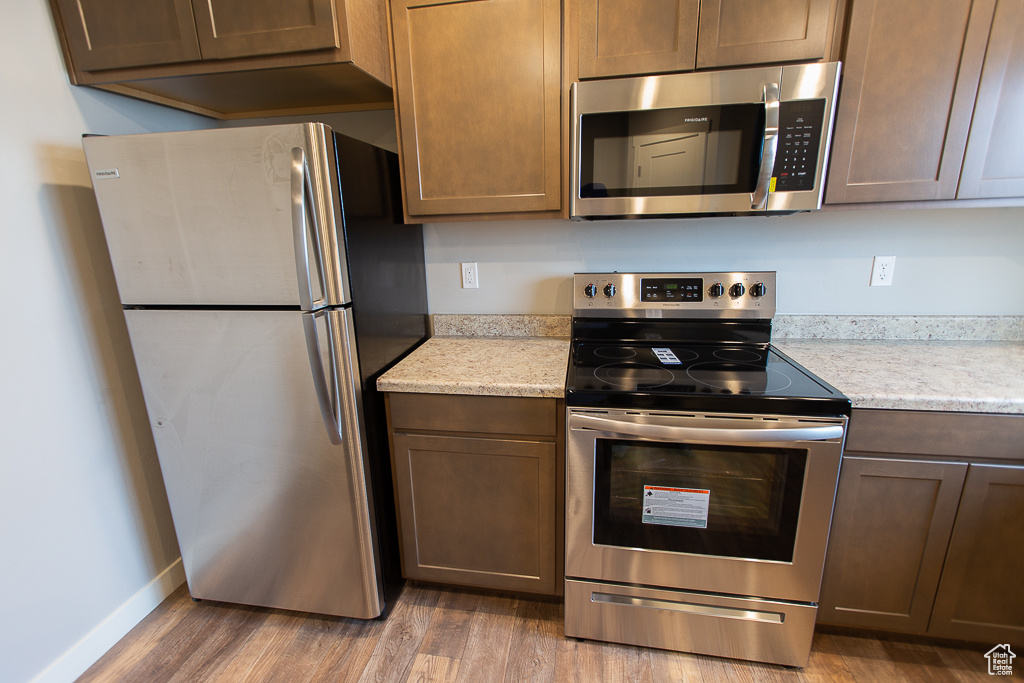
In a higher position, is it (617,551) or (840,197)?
(840,197)

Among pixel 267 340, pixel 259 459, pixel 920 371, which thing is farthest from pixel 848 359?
pixel 259 459

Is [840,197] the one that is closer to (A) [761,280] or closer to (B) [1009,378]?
(A) [761,280]

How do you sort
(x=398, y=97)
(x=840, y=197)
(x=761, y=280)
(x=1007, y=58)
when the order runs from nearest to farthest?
(x=1007, y=58), (x=840, y=197), (x=398, y=97), (x=761, y=280)

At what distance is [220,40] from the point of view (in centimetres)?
130

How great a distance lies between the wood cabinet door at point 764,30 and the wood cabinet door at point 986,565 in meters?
1.24

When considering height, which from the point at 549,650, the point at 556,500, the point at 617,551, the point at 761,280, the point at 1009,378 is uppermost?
the point at 761,280

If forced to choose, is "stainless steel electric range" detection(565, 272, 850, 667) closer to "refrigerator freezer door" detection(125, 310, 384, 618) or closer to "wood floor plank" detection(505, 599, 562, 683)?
"wood floor plank" detection(505, 599, 562, 683)

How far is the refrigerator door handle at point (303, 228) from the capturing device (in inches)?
45.6

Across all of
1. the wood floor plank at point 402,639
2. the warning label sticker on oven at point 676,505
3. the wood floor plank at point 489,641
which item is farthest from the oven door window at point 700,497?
the wood floor plank at point 402,639

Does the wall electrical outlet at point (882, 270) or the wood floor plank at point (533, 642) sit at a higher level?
the wall electrical outlet at point (882, 270)

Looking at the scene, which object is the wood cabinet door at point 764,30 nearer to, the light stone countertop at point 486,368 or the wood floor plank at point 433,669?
the light stone countertop at point 486,368

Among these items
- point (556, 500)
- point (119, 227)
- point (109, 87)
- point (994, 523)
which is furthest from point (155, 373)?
point (994, 523)

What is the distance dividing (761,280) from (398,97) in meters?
1.39

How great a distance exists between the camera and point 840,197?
1.36 meters
